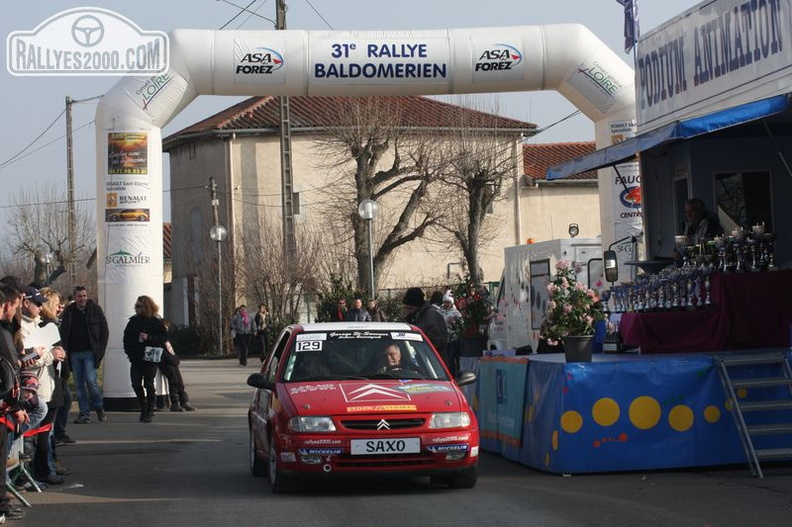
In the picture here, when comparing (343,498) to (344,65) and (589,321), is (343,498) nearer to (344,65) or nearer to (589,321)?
(589,321)

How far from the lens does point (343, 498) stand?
1127 cm

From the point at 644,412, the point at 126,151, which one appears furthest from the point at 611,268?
the point at 126,151

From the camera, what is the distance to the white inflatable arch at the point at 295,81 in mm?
19656

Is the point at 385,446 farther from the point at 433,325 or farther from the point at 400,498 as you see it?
the point at 433,325

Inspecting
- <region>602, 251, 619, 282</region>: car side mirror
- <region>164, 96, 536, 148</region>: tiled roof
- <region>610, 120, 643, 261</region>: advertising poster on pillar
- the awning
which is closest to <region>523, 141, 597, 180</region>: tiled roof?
<region>164, 96, 536, 148</region>: tiled roof

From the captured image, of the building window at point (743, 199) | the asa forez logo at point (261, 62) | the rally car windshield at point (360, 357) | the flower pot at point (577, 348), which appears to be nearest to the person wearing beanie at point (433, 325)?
the building window at point (743, 199)

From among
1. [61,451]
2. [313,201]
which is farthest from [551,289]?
[313,201]

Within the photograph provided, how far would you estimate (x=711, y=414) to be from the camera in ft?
41.4

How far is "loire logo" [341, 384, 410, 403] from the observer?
37.3ft

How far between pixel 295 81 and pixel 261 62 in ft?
1.96

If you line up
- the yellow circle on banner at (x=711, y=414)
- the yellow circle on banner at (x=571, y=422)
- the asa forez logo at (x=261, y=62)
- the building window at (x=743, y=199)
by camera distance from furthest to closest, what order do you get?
the asa forez logo at (x=261, y=62) < the building window at (x=743, y=199) < the yellow circle on banner at (x=711, y=414) < the yellow circle on banner at (x=571, y=422)

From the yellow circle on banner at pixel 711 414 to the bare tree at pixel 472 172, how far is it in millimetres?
29643

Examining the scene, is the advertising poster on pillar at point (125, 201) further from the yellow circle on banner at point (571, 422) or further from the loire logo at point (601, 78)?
the yellow circle on banner at point (571, 422)

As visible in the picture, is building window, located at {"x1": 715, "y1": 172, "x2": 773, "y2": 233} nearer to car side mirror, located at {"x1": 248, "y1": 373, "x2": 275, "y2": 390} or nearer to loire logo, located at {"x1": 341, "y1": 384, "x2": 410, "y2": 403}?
loire logo, located at {"x1": 341, "y1": 384, "x2": 410, "y2": 403}
